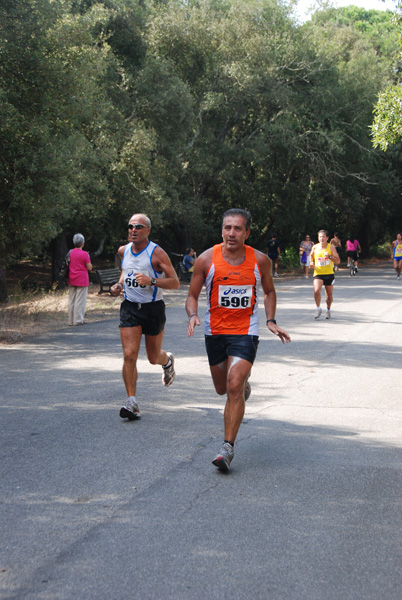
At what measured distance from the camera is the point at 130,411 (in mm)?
6605

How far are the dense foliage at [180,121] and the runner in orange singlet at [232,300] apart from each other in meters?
8.33

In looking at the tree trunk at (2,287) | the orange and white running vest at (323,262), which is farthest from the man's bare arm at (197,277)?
the tree trunk at (2,287)

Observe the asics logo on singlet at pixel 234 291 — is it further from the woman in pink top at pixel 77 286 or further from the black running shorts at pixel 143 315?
the woman in pink top at pixel 77 286

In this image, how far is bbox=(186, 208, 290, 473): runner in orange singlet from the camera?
18.0ft

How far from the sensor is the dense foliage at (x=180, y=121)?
13734mm

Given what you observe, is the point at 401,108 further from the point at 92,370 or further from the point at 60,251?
the point at 60,251

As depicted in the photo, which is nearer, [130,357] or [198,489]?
[198,489]

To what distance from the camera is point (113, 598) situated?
3244 mm

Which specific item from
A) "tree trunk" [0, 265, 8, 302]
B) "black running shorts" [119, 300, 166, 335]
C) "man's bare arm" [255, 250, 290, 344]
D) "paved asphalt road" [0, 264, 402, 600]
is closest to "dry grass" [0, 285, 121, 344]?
"tree trunk" [0, 265, 8, 302]

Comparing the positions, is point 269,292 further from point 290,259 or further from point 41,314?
point 290,259

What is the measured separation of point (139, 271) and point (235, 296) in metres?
1.72

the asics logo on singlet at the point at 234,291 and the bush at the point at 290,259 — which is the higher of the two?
the asics logo on singlet at the point at 234,291

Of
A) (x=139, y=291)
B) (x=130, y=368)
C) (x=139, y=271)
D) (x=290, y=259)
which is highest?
(x=139, y=271)

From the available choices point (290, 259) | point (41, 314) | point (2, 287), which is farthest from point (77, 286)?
point (290, 259)
